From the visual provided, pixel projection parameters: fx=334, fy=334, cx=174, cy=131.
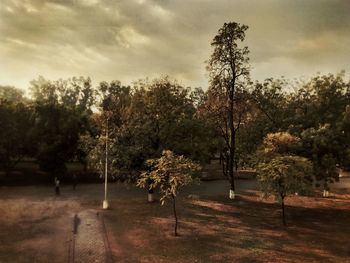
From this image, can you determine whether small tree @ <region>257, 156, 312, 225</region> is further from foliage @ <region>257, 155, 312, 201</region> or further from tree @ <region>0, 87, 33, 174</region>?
tree @ <region>0, 87, 33, 174</region>

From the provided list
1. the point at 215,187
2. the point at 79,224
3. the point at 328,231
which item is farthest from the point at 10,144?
the point at 328,231

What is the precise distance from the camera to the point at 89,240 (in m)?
20.1

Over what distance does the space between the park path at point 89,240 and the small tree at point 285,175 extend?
11.7 meters

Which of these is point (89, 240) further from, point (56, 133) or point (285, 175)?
point (56, 133)

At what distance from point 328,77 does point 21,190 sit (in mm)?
33841

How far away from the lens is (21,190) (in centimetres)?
3588

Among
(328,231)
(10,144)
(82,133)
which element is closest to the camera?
(328,231)

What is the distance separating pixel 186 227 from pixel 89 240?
7.03 metres

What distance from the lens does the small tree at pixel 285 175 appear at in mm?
22891

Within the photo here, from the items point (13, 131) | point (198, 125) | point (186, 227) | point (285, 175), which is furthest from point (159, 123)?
point (13, 131)

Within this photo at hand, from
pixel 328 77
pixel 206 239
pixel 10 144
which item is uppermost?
pixel 328 77

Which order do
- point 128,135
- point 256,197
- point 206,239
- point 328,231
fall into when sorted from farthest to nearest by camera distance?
point 256,197, point 128,135, point 328,231, point 206,239

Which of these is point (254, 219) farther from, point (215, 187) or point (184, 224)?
point (215, 187)

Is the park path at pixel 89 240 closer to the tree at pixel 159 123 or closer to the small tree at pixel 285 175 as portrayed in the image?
the tree at pixel 159 123
